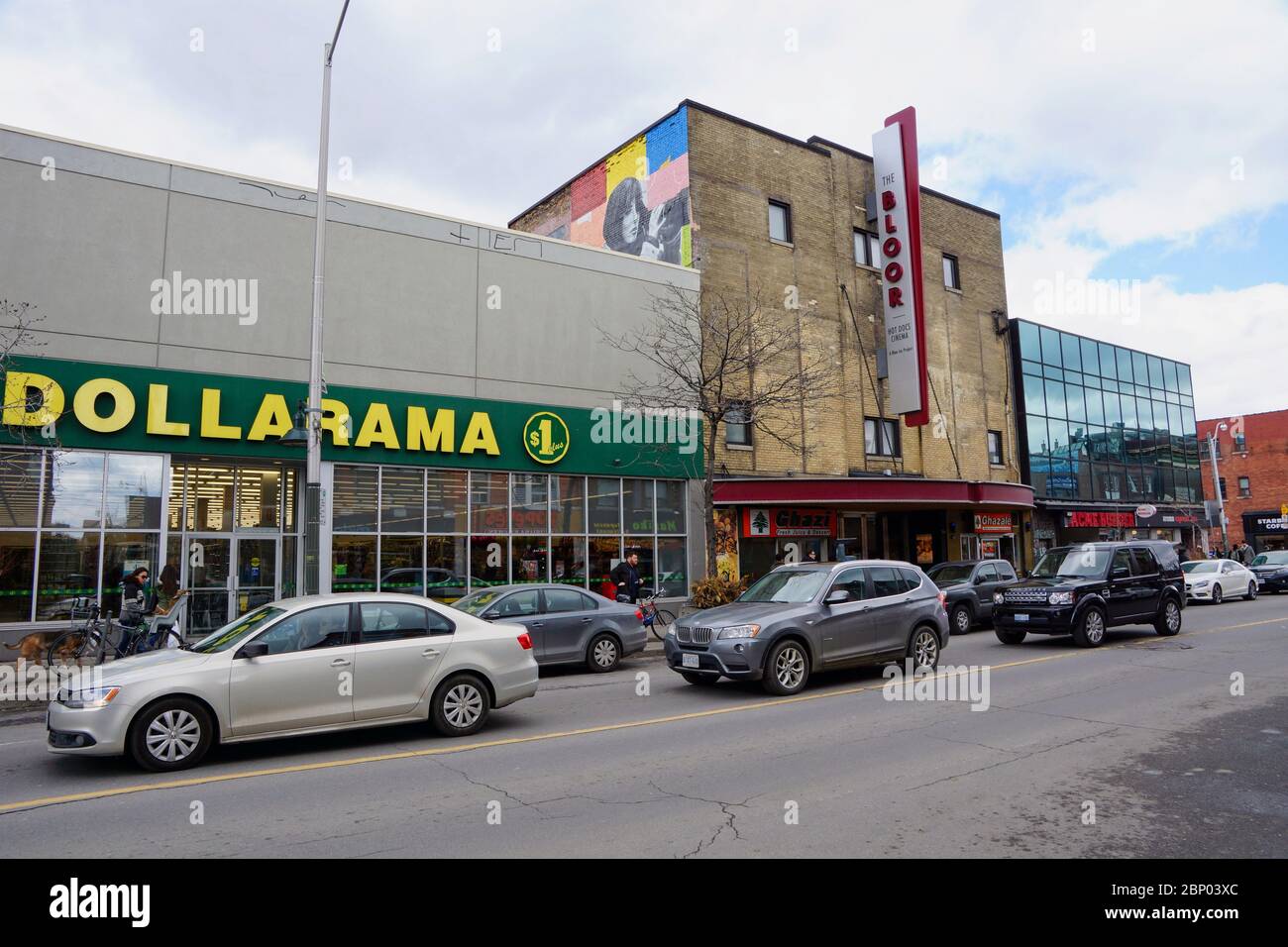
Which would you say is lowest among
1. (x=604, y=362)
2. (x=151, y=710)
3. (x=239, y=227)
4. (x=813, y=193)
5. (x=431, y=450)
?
(x=151, y=710)

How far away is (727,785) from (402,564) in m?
13.2

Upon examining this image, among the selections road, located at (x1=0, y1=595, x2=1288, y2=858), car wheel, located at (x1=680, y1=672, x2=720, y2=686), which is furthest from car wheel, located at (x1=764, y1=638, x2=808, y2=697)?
car wheel, located at (x1=680, y1=672, x2=720, y2=686)

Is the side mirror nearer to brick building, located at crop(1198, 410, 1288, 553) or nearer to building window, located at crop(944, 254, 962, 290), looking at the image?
building window, located at crop(944, 254, 962, 290)

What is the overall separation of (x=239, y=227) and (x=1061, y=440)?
1203 inches

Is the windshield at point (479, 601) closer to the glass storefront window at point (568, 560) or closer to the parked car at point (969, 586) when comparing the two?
the glass storefront window at point (568, 560)

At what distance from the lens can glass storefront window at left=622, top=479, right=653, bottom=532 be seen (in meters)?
22.1

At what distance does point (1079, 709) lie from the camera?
9711 millimetres

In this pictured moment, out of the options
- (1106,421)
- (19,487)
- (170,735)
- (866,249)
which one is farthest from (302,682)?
(1106,421)

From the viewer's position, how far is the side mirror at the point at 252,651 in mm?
7695

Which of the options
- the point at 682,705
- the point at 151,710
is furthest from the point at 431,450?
the point at 151,710

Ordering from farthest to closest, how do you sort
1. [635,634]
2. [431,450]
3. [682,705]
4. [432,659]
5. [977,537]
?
1. [977,537]
2. [431,450]
3. [635,634]
4. [682,705]
5. [432,659]

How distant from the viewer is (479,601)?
1345 centimetres

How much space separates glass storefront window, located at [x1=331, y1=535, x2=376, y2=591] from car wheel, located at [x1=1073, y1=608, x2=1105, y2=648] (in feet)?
45.0
